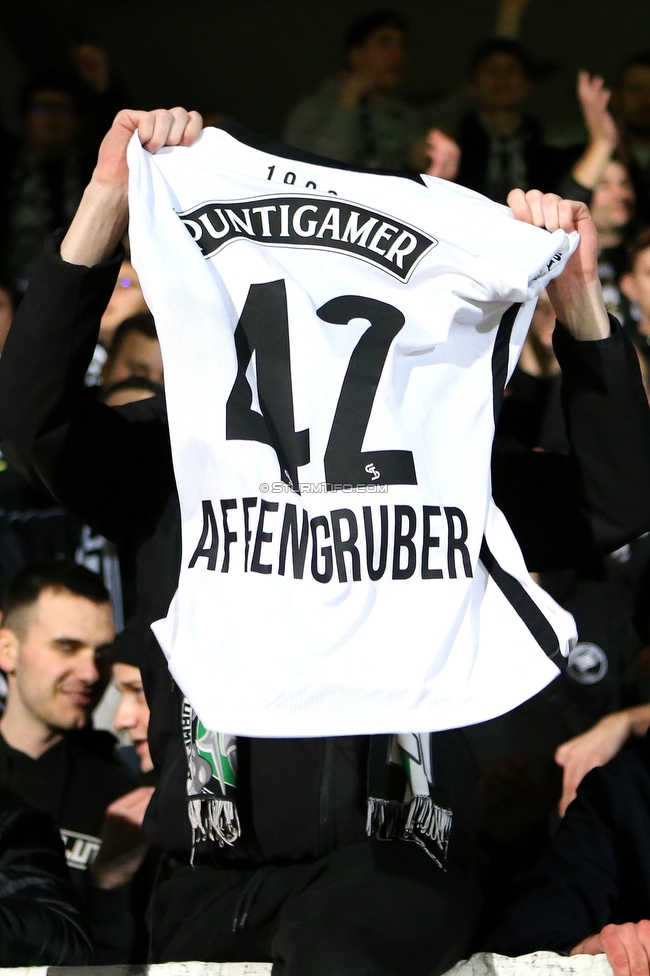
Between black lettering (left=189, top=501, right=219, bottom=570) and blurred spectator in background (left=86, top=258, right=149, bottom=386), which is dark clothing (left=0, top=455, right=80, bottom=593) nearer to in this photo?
blurred spectator in background (left=86, top=258, right=149, bottom=386)

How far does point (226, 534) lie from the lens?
5.72 ft

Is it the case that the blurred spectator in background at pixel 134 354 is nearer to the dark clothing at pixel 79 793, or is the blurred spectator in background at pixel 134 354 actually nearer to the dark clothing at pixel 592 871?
the dark clothing at pixel 79 793

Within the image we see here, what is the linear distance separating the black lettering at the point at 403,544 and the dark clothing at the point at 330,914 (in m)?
0.42

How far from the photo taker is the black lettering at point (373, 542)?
1.73m

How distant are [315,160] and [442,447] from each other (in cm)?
63

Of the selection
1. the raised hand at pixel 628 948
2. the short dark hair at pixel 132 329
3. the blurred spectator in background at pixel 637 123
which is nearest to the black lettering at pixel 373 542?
the raised hand at pixel 628 948

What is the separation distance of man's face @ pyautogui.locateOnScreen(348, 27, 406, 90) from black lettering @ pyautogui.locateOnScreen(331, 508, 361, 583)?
3.18m

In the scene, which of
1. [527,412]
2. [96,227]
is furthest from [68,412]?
[527,412]

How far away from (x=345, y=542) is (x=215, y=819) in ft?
1.57

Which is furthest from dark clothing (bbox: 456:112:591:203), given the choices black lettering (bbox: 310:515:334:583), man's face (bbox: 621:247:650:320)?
black lettering (bbox: 310:515:334:583)

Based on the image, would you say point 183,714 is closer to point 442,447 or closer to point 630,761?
→ point 442,447

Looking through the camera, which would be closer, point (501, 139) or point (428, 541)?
point (428, 541)

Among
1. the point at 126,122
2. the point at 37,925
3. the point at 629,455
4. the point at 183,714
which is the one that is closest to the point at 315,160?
the point at 126,122

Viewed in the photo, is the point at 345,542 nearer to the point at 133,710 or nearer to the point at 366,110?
the point at 133,710
